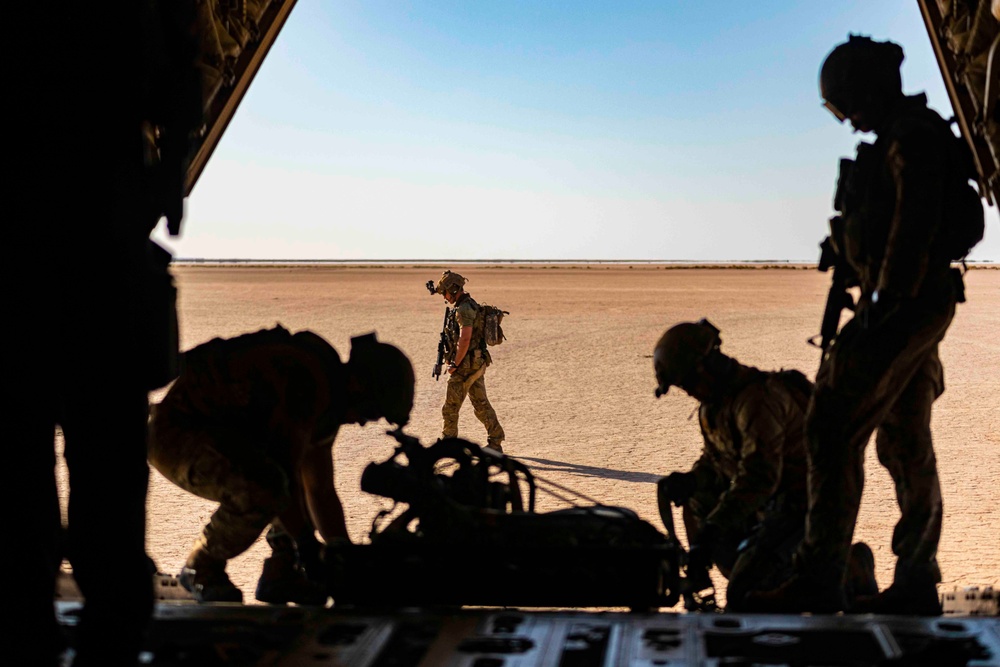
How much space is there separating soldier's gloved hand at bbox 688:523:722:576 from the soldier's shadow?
4873 mm

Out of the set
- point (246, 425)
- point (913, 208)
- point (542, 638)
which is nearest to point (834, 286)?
point (913, 208)

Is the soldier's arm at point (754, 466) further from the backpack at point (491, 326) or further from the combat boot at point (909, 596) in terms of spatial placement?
the backpack at point (491, 326)

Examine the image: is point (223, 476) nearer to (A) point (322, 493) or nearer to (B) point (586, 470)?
(A) point (322, 493)

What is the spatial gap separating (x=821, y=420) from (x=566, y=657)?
1.45 meters

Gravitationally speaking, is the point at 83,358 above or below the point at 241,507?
above

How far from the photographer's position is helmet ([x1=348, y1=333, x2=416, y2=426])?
505cm

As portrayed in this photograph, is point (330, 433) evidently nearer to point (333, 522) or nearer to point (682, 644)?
point (333, 522)

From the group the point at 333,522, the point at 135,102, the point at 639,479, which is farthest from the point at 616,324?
the point at 135,102

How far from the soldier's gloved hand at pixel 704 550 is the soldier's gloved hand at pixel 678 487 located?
36 cm

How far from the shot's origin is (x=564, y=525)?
15.2 feet

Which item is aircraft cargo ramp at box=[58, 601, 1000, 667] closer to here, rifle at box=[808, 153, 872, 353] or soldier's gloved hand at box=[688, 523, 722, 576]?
soldier's gloved hand at box=[688, 523, 722, 576]

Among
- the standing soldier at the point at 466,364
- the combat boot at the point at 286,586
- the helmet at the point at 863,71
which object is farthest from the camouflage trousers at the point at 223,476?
the standing soldier at the point at 466,364

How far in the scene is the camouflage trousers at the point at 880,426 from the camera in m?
4.32

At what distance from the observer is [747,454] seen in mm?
4891
